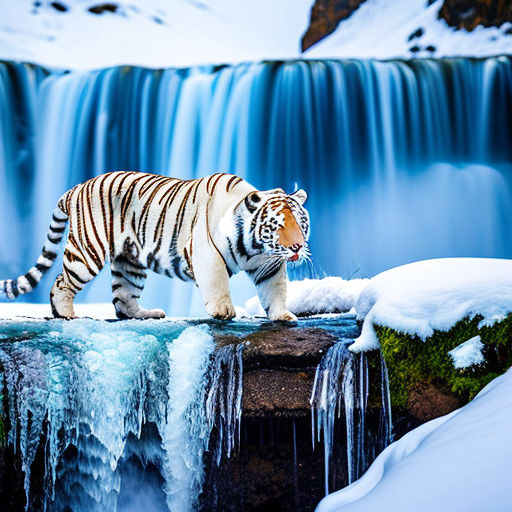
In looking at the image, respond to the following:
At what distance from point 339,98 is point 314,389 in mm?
6022

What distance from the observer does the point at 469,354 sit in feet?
8.82

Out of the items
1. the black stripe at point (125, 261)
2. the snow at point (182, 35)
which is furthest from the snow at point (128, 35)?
the black stripe at point (125, 261)

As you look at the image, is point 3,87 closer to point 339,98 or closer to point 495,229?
point 339,98

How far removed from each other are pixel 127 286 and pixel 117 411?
1.52 metres

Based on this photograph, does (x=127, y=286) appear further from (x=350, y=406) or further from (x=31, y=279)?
(x=350, y=406)

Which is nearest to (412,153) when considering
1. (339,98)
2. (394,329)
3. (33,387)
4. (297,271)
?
(339,98)

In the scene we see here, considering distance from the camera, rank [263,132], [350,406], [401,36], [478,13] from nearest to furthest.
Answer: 1. [350,406]
2. [263,132]
3. [478,13]
4. [401,36]

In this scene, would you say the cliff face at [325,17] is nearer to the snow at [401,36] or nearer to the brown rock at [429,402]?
the snow at [401,36]

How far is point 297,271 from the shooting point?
770cm

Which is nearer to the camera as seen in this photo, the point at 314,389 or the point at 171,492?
the point at 314,389

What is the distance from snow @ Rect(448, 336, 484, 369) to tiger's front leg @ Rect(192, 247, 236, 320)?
1414mm

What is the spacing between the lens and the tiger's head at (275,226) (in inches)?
139

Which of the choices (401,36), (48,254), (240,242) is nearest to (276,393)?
(240,242)

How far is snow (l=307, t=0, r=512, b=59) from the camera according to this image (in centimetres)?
1009
